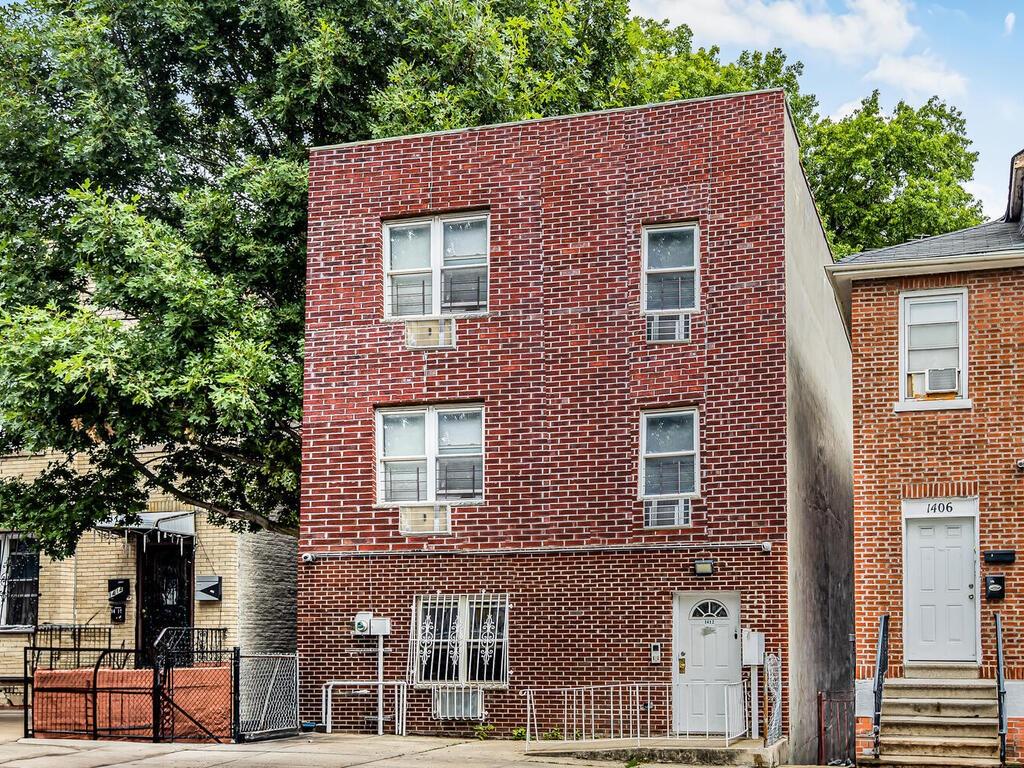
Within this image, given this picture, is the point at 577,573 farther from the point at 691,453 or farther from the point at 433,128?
the point at 433,128

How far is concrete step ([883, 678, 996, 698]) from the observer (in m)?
17.9

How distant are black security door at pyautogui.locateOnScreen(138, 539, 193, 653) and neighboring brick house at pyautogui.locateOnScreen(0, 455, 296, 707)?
0.02 metres

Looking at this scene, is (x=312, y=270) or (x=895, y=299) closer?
(x=895, y=299)

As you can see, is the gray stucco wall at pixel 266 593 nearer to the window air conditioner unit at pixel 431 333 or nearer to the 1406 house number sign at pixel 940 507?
the window air conditioner unit at pixel 431 333

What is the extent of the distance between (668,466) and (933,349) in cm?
415

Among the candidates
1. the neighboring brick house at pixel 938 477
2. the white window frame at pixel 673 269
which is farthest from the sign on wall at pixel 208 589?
the neighboring brick house at pixel 938 477

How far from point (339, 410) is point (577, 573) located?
4.76 metres

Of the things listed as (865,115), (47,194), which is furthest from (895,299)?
(865,115)

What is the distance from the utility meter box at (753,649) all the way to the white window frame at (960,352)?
3753 millimetres

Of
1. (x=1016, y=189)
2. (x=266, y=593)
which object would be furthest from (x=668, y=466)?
(x=266, y=593)

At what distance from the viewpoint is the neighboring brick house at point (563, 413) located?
65.3 ft

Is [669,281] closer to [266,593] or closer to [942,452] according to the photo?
[942,452]

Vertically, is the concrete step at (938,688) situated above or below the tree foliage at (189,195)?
below

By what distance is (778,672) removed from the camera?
18.9m
